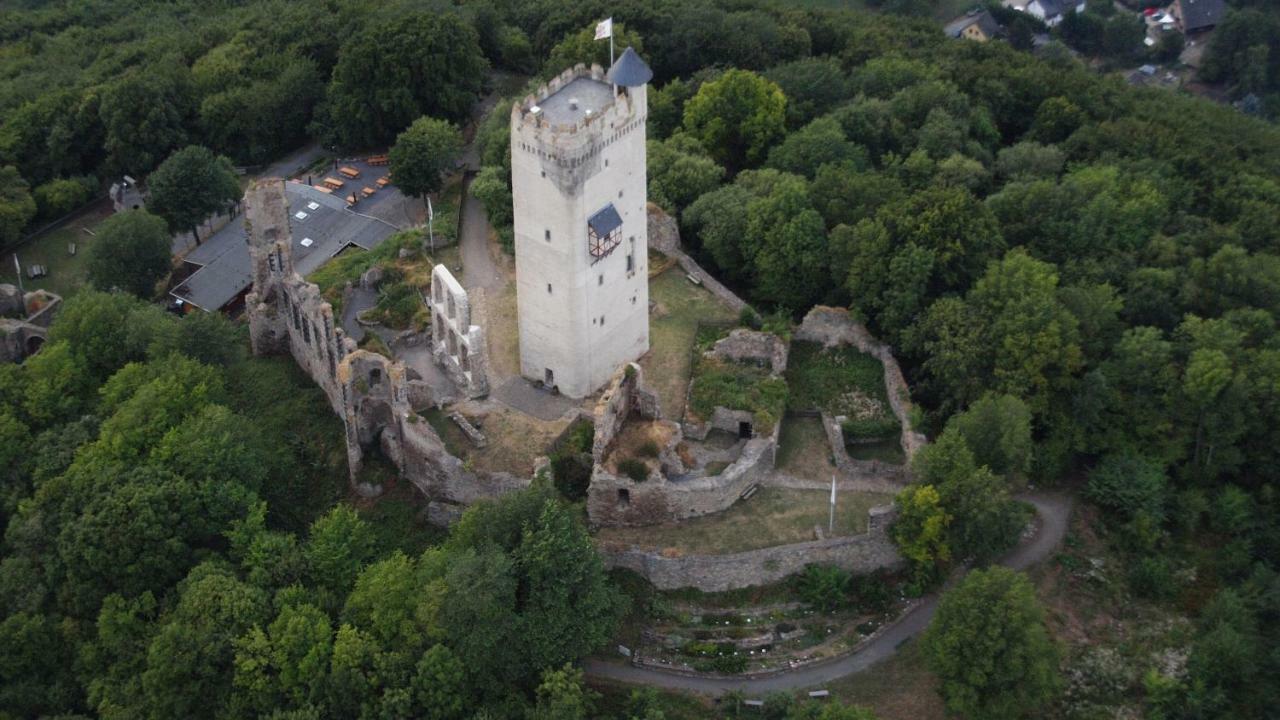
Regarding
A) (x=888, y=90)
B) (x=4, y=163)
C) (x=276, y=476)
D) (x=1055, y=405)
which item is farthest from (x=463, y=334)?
(x=4, y=163)

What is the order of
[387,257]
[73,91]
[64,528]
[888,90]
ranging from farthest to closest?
[73,91]
[888,90]
[387,257]
[64,528]

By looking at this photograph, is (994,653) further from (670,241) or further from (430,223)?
(430,223)

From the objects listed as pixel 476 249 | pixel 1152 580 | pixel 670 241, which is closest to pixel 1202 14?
pixel 670 241

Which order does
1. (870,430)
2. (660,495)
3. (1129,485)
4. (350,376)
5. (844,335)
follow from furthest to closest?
(844,335) < (870,430) < (350,376) < (1129,485) < (660,495)

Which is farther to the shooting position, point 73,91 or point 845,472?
point 73,91

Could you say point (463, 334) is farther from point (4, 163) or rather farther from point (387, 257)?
point (4, 163)

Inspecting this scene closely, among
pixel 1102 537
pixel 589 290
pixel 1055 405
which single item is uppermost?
pixel 589 290

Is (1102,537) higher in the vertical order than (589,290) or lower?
lower
